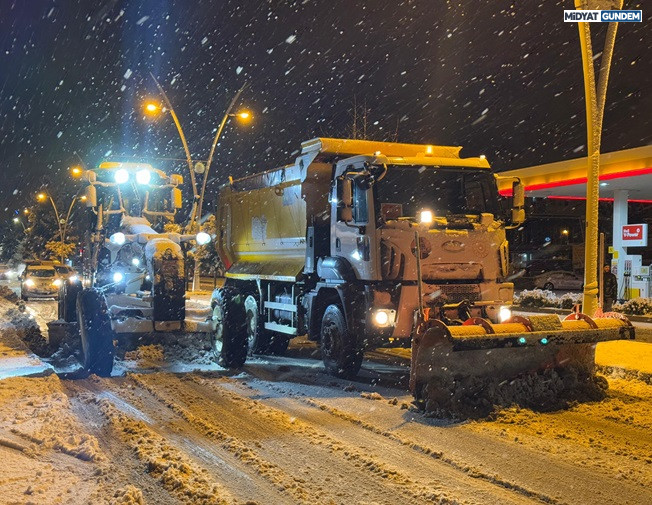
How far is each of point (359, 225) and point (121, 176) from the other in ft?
14.7

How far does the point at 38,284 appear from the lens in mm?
30953

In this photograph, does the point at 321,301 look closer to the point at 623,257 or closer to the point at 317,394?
the point at 317,394

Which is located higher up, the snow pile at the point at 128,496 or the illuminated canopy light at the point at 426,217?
the illuminated canopy light at the point at 426,217

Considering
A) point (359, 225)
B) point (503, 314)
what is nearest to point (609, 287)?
point (503, 314)

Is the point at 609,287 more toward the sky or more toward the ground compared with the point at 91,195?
more toward the ground

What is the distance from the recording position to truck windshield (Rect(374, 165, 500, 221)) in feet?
33.2

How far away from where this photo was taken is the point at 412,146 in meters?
11.8

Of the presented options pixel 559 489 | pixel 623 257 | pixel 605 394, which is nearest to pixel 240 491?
pixel 559 489

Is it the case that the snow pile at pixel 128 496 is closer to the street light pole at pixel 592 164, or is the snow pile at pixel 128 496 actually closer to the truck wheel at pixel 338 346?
the truck wheel at pixel 338 346

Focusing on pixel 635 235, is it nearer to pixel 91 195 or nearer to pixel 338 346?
pixel 338 346

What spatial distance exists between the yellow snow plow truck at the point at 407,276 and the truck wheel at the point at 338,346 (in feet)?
Result: 0.06

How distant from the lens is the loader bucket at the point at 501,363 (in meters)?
8.09

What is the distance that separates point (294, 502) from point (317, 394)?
4287 mm


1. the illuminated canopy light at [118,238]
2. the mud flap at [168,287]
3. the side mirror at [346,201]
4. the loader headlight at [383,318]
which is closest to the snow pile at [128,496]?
the loader headlight at [383,318]
